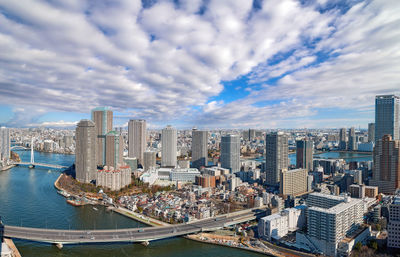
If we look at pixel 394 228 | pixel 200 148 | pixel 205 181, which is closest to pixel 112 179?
pixel 205 181

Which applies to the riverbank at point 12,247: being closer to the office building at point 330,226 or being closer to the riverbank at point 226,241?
the riverbank at point 226,241

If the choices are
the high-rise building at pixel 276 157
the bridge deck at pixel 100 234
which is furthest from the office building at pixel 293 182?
the bridge deck at pixel 100 234

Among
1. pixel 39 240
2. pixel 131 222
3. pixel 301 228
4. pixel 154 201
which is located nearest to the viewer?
pixel 39 240

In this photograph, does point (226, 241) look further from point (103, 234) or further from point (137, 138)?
point (137, 138)

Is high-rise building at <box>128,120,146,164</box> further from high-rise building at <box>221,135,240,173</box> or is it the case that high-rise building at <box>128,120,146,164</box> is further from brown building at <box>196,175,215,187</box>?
brown building at <box>196,175,215,187</box>

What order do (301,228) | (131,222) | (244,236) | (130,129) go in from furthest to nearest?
(130,129) → (131,222) → (301,228) → (244,236)

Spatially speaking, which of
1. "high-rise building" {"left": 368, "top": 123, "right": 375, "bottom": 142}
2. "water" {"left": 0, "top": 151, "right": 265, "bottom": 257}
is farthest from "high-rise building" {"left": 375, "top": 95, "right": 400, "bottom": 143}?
"water" {"left": 0, "top": 151, "right": 265, "bottom": 257}

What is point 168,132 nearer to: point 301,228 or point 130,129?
point 130,129

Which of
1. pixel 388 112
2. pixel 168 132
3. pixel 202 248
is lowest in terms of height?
pixel 202 248

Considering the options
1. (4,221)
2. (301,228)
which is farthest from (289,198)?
(4,221)
